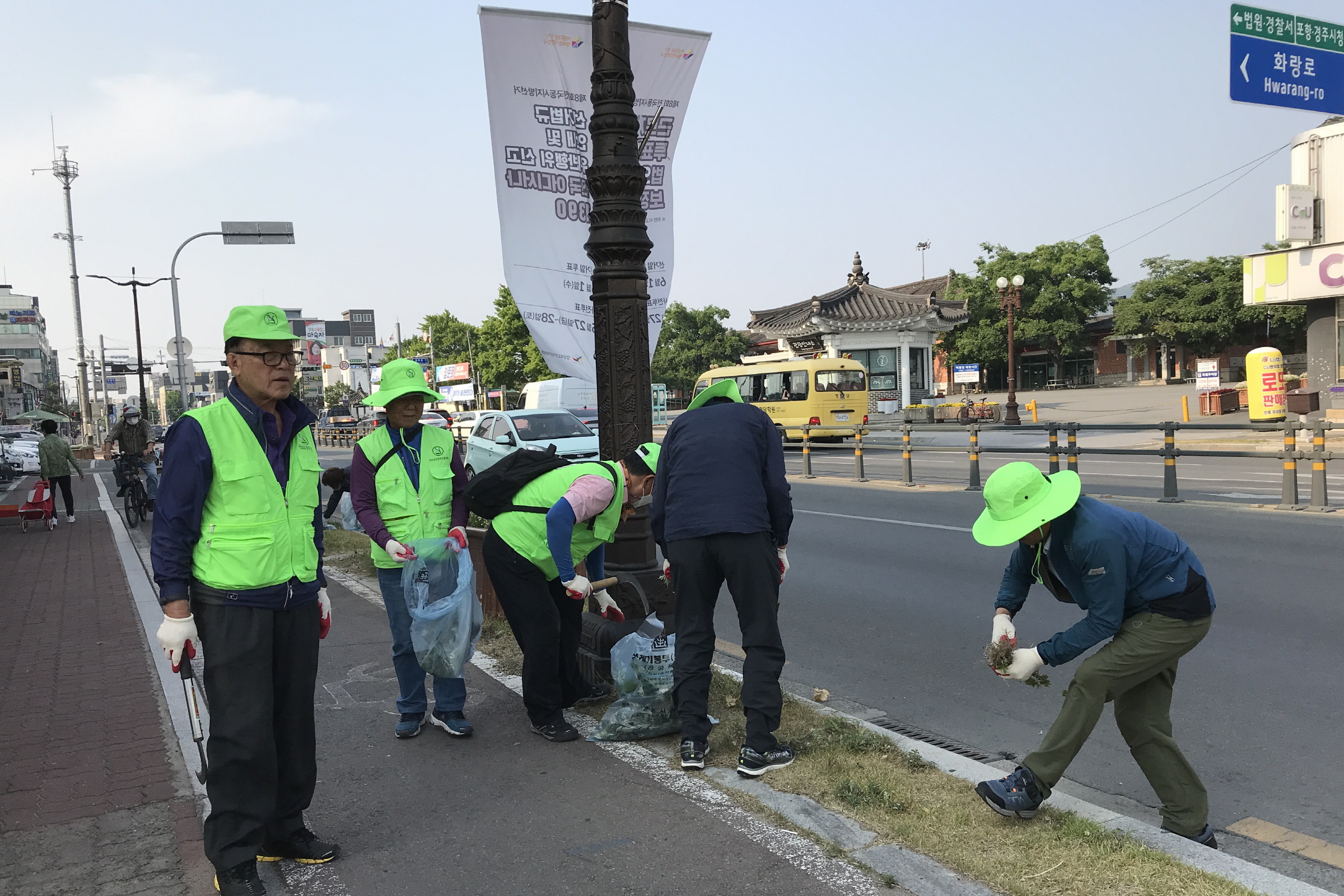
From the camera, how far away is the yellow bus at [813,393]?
31547 mm

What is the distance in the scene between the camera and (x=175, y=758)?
466 centimetres

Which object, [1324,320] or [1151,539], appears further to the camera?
[1324,320]

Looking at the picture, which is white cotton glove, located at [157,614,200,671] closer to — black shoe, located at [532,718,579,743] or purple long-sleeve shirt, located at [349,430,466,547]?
purple long-sleeve shirt, located at [349,430,466,547]

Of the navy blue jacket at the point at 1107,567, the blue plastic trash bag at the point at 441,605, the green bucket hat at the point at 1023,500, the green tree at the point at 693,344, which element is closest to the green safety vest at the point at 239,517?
the blue plastic trash bag at the point at 441,605

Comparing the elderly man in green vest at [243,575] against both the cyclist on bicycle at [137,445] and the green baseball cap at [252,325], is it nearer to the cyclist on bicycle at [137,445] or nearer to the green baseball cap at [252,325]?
the green baseball cap at [252,325]

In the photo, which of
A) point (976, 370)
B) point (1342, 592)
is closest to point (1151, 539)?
point (1342, 592)

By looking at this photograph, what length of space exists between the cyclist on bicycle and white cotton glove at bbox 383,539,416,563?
12.1 meters

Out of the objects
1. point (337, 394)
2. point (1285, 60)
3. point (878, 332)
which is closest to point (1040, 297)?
point (878, 332)

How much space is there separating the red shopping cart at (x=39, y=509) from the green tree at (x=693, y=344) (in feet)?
135

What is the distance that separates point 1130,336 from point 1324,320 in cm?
2304

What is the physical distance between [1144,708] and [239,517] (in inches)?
128

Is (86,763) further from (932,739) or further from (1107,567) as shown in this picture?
(1107,567)

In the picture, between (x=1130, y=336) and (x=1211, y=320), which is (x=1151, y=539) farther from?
(x=1130, y=336)

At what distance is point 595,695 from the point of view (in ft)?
17.2
